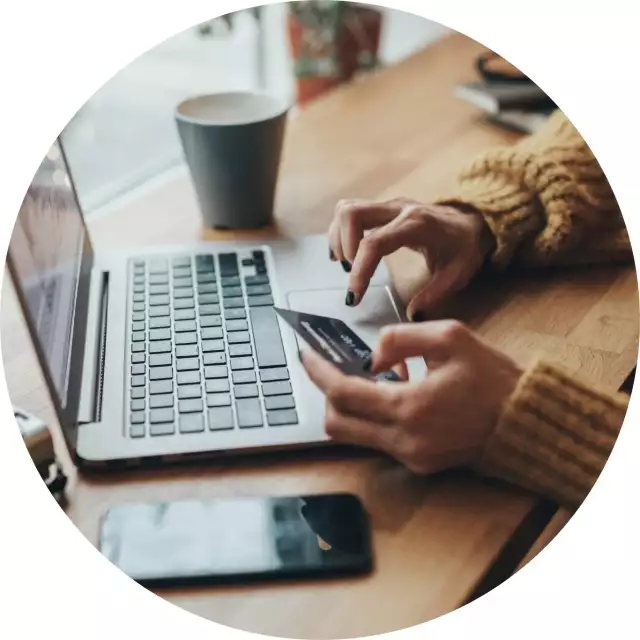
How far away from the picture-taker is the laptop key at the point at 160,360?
44 cm

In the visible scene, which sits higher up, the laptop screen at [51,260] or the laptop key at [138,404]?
the laptop screen at [51,260]

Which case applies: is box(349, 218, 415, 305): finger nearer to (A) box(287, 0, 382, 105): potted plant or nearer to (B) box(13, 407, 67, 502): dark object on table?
(B) box(13, 407, 67, 502): dark object on table

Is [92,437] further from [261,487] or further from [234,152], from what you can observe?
[234,152]

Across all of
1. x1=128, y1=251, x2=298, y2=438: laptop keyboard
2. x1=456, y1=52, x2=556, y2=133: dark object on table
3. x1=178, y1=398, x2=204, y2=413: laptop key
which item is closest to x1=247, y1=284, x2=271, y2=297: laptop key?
x1=128, y1=251, x2=298, y2=438: laptop keyboard

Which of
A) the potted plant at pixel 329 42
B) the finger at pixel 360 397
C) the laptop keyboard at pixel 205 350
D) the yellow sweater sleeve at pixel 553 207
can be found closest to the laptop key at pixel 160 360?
the laptop keyboard at pixel 205 350

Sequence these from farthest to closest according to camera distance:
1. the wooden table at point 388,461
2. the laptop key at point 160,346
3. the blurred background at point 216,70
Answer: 1. the blurred background at point 216,70
2. the laptop key at point 160,346
3. the wooden table at point 388,461

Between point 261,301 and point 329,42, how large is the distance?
1.51 feet

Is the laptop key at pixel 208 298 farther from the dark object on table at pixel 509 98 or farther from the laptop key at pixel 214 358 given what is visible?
the dark object on table at pixel 509 98

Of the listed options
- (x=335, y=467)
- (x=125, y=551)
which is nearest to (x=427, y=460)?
(x=335, y=467)

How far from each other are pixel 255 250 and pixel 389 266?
0.10 m

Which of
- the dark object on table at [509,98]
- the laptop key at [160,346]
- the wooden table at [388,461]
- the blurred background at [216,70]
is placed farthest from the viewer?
the dark object on table at [509,98]

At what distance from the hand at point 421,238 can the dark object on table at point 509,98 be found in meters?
0.26

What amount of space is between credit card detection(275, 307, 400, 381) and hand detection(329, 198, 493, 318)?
0.05m

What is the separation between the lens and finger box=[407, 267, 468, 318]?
1.56 feet
